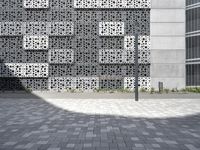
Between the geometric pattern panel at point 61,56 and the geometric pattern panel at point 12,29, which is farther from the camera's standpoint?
the geometric pattern panel at point 12,29

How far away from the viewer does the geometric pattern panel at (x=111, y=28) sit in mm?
35875

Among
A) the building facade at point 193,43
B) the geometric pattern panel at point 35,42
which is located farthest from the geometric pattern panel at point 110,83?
the building facade at point 193,43

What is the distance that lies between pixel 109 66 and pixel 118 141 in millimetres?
27963

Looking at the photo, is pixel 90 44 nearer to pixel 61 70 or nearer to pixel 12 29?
pixel 61 70

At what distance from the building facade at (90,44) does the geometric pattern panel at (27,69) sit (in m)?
0.09

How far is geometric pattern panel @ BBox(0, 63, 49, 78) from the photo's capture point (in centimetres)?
3572

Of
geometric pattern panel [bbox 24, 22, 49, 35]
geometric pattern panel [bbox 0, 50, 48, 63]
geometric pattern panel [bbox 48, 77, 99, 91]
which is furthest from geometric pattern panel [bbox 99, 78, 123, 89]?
geometric pattern panel [bbox 24, 22, 49, 35]

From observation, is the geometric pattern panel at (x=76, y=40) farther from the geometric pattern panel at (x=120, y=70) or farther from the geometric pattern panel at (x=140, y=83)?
the geometric pattern panel at (x=140, y=83)

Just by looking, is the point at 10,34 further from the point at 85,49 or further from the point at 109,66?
the point at 109,66

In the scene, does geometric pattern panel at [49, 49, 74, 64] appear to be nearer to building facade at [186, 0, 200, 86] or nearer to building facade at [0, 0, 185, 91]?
building facade at [0, 0, 185, 91]

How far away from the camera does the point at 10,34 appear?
36094 mm

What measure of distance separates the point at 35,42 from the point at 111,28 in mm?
10214

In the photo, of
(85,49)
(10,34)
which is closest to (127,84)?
(85,49)

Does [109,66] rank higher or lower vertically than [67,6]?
lower
